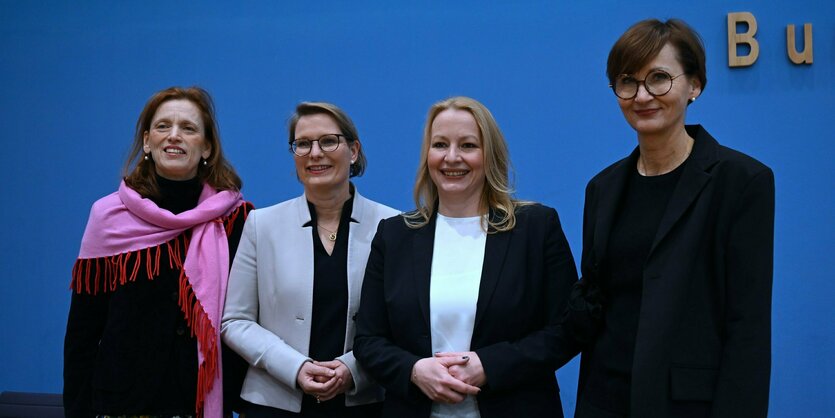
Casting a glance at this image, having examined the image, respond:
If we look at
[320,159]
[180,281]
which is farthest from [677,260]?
[180,281]

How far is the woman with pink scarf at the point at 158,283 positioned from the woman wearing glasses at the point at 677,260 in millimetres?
1184

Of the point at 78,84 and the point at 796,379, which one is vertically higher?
the point at 78,84

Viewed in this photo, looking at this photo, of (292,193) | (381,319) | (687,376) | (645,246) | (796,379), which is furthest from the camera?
(292,193)

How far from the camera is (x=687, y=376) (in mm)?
1550

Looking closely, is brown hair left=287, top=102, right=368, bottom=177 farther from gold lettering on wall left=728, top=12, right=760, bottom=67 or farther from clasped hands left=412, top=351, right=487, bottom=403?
gold lettering on wall left=728, top=12, right=760, bottom=67

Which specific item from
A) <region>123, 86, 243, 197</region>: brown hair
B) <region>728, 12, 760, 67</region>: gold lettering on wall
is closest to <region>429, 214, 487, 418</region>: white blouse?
<region>123, 86, 243, 197</region>: brown hair

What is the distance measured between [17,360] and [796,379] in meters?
3.76

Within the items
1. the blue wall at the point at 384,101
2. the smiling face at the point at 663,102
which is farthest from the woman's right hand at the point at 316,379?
the blue wall at the point at 384,101

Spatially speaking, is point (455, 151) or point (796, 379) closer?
point (455, 151)

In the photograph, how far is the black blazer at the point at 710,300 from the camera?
151cm

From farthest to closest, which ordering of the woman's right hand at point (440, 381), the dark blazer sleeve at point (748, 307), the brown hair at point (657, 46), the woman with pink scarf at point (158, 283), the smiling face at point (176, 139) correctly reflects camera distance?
the smiling face at point (176, 139) → the woman with pink scarf at point (158, 283) → the woman's right hand at point (440, 381) → the brown hair at point (657, 46) → the dark blazer sleeve at point (748, 307)

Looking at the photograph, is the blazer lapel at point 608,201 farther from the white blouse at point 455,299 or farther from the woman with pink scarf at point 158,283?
the woman with pink scarf at point 158,283

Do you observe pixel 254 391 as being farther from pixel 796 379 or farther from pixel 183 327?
pixel 796 379

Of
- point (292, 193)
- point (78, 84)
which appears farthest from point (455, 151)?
point (78, 84)
